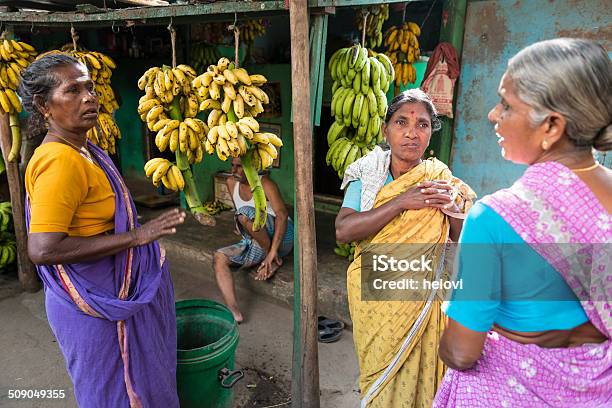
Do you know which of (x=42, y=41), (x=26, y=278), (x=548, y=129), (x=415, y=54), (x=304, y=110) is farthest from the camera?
(x=42, y=41)

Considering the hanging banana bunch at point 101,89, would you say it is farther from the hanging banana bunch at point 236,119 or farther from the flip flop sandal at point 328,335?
the flip flop sandal at point 328,335

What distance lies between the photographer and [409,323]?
200cm

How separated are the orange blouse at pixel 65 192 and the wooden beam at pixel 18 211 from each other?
Result: 2.70 metres

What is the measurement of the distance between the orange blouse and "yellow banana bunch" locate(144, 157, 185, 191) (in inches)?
21.9

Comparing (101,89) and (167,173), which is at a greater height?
(101,89)

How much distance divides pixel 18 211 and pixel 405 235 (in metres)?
4.13

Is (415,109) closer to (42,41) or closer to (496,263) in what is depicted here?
(496,263)

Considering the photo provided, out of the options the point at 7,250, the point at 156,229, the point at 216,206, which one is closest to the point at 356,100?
the point at 156,229

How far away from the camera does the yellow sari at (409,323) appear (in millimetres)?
1983

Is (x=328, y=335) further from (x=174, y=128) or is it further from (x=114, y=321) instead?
(x=174, y=128)

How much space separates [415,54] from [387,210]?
8.84 ft

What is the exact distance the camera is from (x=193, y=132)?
8.34ft

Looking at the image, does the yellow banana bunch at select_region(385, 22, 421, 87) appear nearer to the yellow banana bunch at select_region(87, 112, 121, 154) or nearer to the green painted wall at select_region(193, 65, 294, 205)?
the green painted wall at select_region(193, 65, 294, 205)

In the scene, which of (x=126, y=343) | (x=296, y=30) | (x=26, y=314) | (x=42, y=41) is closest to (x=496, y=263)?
(x=296, y=30)
